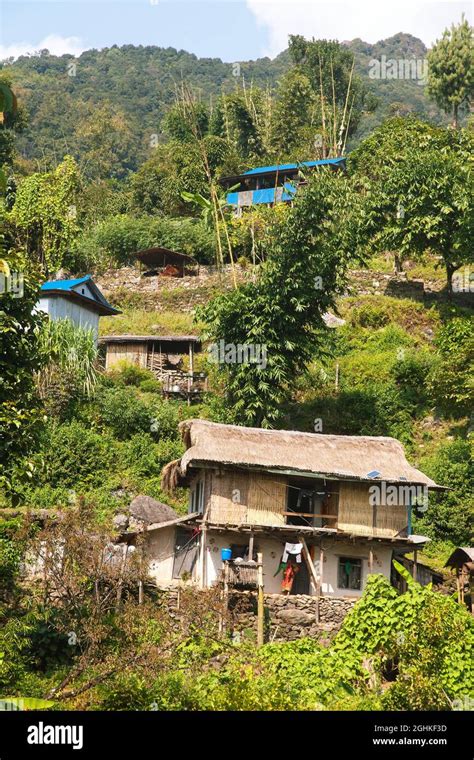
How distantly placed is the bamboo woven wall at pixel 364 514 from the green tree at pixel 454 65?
3739cm

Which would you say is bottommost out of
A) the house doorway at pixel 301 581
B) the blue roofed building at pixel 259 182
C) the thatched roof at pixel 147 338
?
the house doorway at pixel 301 581

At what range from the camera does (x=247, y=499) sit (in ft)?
81.1

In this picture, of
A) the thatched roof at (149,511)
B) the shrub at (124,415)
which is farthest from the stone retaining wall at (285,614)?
the shrub at (124,415)

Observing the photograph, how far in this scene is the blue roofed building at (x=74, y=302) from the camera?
38.1 metres

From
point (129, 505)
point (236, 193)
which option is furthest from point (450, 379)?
point (236, 193)

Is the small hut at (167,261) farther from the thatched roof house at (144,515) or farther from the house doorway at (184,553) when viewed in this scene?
the house doorway at (184,553)

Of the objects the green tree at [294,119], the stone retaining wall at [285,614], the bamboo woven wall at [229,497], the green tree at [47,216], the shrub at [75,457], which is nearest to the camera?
the stone retaining wall at [285,614]

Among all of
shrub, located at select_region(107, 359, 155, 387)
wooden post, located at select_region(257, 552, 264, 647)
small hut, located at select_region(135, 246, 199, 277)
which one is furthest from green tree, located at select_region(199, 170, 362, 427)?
small hut, located at select_region(135, 246, 199, 277)

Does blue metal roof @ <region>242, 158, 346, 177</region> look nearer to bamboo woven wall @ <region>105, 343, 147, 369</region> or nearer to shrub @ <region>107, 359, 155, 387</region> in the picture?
bamboo woven wall @ <region>105, 343, 147, 369</region>

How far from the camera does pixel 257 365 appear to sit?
30578 mm

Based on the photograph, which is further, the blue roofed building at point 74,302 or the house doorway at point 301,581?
the blue roofed building at point 74,302

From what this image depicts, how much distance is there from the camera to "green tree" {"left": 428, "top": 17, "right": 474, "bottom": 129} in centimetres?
5753

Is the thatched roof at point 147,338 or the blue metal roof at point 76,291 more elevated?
the blue metal roof at point 76,291

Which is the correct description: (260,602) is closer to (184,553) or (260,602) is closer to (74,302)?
(184,553)
